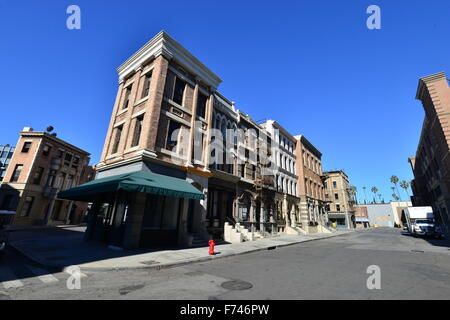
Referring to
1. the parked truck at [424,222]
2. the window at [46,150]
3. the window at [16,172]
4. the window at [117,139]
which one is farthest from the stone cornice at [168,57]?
the parked truck at [424,222]

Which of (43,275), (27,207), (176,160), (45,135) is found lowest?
(43,275)

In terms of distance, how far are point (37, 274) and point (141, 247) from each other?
534 centimetres

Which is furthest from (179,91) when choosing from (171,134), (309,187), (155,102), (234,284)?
(309,187)

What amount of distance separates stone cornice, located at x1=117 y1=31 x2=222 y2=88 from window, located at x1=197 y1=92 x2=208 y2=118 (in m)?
1.28

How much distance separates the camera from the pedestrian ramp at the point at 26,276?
5.37 metres

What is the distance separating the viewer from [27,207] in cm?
2780

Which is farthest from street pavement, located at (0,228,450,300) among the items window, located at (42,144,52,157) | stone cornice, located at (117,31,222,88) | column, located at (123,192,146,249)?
window, located at (42,144,52,157)

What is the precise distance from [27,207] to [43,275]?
102ft

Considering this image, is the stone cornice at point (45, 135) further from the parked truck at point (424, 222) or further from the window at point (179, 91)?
the parked truck at point (424, 222)

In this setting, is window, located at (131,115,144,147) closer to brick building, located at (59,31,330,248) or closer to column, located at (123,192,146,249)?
brick building, located at (59,31,330,248)

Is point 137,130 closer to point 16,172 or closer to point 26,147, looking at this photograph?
point 16,172

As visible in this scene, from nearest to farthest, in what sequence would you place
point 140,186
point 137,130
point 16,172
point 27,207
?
point 140,186, point 137,130, point 27,207, point 16,172
